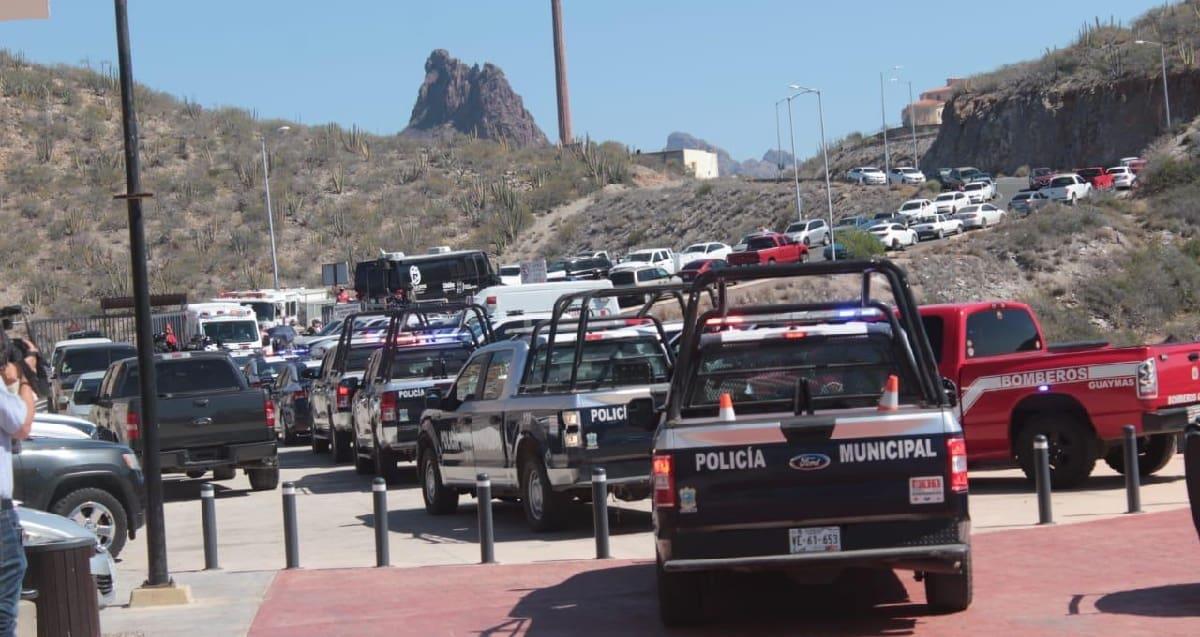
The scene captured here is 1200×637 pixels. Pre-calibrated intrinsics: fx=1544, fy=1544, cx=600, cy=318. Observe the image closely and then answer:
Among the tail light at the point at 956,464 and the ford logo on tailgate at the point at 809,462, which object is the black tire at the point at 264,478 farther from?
the tail light at the point at 956,464

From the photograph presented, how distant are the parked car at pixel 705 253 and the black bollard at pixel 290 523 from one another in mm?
51115

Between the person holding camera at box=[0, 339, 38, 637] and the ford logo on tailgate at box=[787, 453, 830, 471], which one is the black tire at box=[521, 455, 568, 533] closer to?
the ford logo on tailgate at box=[787, 453, 830, 471]

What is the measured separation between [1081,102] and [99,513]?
87.4m

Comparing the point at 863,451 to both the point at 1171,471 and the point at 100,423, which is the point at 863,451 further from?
the point at 100,423

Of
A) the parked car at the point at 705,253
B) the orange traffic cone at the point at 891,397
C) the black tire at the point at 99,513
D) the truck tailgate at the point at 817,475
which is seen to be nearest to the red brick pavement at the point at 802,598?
the truck tailgate at the point at 817,475

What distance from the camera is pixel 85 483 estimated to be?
45.2ft

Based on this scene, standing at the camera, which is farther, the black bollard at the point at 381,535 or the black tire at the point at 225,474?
the black tire at the point at 225,474

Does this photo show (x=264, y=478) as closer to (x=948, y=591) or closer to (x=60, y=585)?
(x=60, y=585)

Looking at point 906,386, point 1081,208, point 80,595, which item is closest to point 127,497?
point 80,595

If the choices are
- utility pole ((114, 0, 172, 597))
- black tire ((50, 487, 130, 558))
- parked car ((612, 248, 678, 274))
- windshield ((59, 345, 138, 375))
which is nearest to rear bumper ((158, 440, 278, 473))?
black tire ((50, 487, 130, 558))

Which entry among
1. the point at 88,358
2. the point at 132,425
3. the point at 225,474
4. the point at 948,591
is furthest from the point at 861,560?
the point at 88,358

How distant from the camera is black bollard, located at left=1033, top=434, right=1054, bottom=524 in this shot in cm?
1300

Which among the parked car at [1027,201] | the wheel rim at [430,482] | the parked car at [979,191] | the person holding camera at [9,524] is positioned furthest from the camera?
the parked car at [979,191]

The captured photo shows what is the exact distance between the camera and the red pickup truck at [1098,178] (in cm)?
6876
